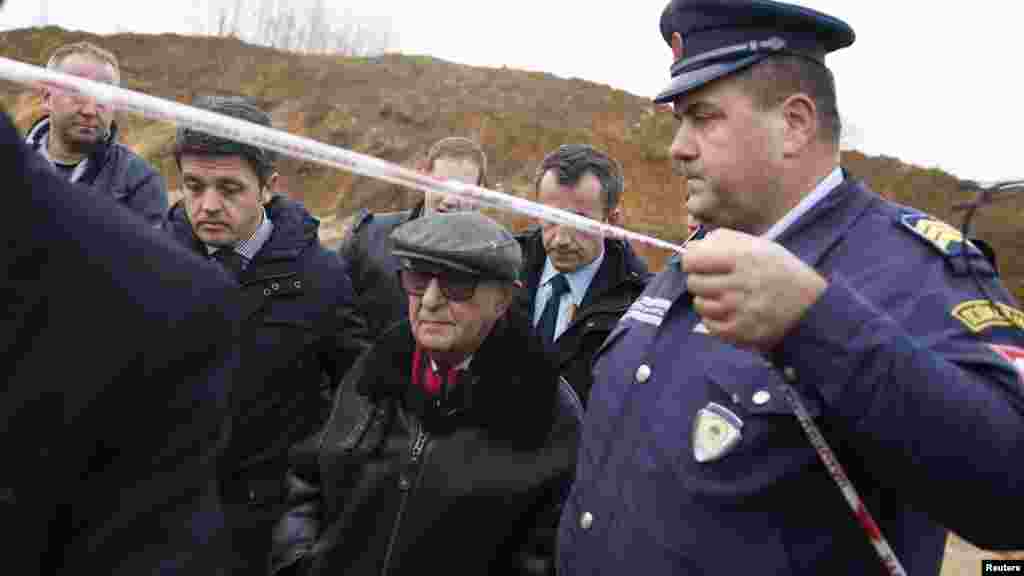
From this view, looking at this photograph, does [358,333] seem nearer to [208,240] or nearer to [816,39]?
[208,240]

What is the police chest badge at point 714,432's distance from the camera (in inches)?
69.9

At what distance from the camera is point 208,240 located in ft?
10.7

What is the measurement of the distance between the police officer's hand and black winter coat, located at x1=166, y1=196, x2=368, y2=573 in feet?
6.59

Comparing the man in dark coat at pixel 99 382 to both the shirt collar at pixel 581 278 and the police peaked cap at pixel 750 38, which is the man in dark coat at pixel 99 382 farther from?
the shirt collar at pixel 581 278

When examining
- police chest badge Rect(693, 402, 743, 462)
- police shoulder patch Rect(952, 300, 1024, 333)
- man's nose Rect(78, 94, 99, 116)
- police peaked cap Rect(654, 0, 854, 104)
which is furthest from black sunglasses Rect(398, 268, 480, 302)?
man's nose Rect(78, 94, 99, 116)

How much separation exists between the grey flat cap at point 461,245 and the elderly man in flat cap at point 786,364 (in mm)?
591

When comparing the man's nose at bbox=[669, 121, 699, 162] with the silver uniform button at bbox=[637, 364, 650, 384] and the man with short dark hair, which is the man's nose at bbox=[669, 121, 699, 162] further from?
the man with short dark hair

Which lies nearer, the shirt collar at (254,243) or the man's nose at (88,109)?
the shirt collar at (254,243)

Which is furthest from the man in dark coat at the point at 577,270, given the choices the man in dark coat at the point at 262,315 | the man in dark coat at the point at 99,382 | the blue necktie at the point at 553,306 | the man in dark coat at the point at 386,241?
the man in dark coat at the point at 99,382

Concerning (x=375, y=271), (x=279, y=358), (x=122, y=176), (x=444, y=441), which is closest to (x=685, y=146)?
(x=444, y=441)

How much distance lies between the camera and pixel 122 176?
13.5 feet

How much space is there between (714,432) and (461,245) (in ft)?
3.81

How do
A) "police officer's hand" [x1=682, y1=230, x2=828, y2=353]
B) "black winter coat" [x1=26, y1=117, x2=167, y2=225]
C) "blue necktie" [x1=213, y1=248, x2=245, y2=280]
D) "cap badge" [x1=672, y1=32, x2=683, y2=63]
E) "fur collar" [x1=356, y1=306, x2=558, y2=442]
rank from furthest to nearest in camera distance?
"black winter coat" [x1=26, y1=117, x2=167, y2=225] < "blue necktie" [x1=213, y1=248, x2=245, y2=280] < "fur collar" [x1=356, y1=306, x2=558, y2=442] < "cap badge" [x1=672, y1=32, x2=683, y2=63] < "police officer's hand" [x1=682, y1=230, x2=828, y2=353]

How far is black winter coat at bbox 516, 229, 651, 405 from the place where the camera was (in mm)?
3580
